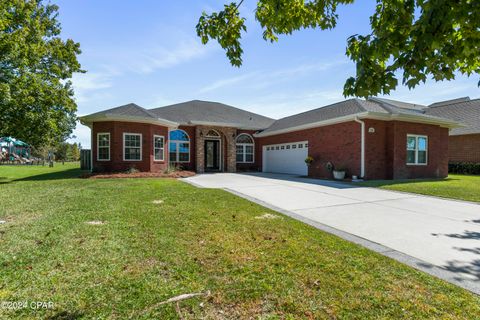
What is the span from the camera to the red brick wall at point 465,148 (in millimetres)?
18562

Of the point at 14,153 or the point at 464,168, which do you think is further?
the point at 14,153

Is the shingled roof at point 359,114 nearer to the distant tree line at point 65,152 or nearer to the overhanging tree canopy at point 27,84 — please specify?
the overhanging tree canopy at point 27,84

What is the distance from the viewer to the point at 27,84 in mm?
12758

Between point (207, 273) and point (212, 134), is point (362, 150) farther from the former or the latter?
point (207, 273)

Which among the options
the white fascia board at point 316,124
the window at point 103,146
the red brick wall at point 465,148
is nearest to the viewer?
the white fascia board at point 316,124

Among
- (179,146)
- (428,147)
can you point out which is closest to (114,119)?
(179,146)

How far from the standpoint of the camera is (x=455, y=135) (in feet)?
64.8

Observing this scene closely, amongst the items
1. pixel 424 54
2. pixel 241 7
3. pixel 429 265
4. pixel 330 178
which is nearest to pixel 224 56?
pixel 241 7

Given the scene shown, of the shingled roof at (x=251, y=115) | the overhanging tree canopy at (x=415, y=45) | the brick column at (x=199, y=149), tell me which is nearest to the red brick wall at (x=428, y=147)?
the shingled roof at (x=251, y=115)

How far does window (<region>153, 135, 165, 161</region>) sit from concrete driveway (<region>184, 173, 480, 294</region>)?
931 cm

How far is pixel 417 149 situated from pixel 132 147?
644 inches

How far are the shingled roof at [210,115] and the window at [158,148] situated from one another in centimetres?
284

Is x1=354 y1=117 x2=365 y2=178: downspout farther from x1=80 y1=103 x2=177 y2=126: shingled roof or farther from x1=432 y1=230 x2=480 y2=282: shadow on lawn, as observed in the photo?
x1=80 y1=103 x2=177 y2=126: shingled roof

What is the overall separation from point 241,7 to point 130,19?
521 centimetres
